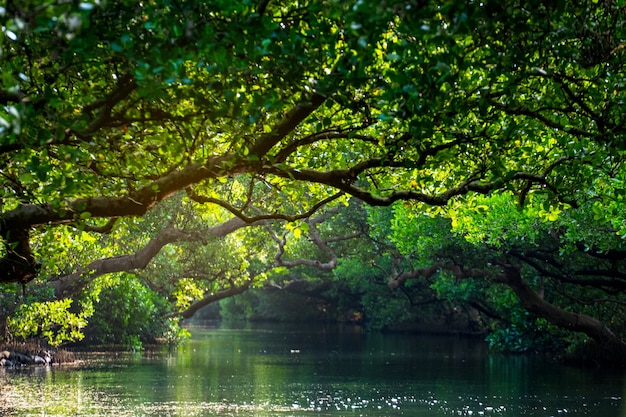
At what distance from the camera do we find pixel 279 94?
38.6 feet

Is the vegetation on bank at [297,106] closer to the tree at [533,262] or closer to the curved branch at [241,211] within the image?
the curved branch at [241,211]

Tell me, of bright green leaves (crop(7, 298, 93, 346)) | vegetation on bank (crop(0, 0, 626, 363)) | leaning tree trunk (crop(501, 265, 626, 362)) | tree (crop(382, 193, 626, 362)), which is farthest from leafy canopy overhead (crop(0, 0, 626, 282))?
leaning tree trunk (crop(501, 265, 626, 362))

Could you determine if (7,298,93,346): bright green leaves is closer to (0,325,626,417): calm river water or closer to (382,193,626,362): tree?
(0,325,626,417): calm river water

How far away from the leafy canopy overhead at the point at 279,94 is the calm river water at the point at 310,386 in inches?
332

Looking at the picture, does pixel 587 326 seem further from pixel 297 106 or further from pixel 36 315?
pixel 297 106

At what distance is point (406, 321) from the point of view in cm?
7494

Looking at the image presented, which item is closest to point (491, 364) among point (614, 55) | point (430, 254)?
point (430, 254)

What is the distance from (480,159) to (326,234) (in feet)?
130

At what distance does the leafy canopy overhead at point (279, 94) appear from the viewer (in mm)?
9414

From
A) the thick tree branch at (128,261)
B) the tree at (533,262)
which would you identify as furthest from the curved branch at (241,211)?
the thick tree branch at (128,261)

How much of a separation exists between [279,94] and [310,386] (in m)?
19.2

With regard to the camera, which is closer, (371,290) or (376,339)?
(376,339)

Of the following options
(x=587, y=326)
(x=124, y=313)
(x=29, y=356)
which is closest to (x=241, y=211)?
(x=29, y=356)

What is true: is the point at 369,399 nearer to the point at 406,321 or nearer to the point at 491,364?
the point at 491,364
